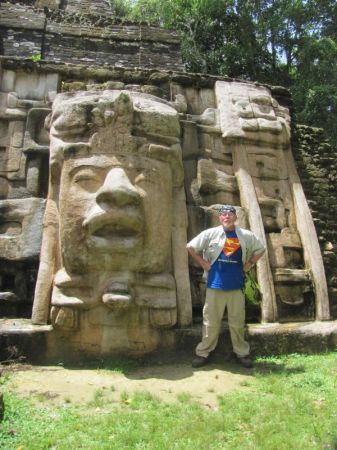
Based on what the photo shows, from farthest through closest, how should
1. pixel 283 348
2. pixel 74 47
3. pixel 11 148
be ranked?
pixel 74 47 → pixel 11 148 → pixel 283 348

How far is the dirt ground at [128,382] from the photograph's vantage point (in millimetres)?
3443

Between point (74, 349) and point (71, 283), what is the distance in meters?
0.62

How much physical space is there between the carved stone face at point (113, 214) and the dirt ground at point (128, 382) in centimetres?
95

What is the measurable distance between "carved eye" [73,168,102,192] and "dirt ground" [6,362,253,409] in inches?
67.9

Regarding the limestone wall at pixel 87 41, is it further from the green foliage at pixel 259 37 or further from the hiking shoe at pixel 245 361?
the hiking shoe at pixel 245 361

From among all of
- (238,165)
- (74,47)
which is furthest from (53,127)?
(74,47)

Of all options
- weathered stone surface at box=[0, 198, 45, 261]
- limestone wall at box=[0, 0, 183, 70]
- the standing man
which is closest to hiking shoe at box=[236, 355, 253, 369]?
the standing man

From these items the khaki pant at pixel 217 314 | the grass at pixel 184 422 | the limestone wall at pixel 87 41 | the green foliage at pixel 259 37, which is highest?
the green foliage at pixel 259 37

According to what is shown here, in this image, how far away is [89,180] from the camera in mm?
4438

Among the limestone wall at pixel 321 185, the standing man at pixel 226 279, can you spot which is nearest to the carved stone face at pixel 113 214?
the standing man at pixel 226 279

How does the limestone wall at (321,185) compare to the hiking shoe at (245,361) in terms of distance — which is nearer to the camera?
the hiking shoe at (245,361)

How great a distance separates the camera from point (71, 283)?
13.8 feet

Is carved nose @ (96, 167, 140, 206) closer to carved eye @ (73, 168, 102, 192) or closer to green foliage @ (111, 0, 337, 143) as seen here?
carved eye @ (73, 168, 102, 192)

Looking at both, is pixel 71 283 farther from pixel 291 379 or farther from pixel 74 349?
pixel 291 379
